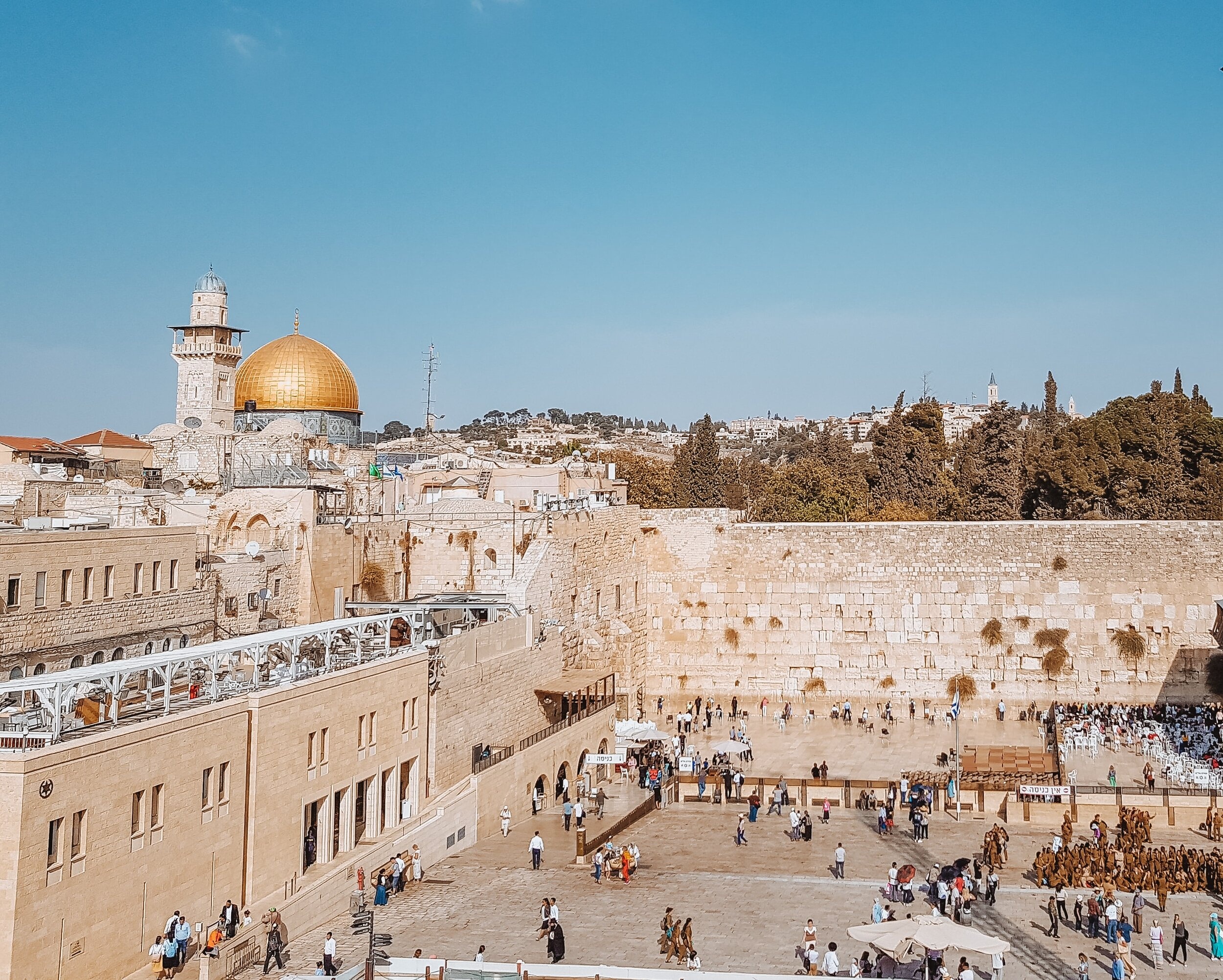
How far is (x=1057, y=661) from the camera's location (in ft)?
94.3

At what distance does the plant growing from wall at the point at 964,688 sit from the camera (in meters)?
29.1

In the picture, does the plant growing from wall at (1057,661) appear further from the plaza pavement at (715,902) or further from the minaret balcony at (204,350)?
the minaret balcony at (204,350)

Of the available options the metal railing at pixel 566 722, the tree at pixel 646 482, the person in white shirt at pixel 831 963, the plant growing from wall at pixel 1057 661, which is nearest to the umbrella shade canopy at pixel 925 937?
the person in white shirt at pixel 831 963

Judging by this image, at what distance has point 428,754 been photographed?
18.6 meters

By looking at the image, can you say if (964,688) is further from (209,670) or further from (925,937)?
(209,670)

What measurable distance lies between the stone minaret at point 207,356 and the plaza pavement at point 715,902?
30.9 meters

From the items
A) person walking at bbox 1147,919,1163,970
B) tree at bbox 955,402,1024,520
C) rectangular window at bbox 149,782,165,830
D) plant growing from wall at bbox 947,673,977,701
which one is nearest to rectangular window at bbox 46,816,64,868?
rectangular window at bbox 149,782,165,830

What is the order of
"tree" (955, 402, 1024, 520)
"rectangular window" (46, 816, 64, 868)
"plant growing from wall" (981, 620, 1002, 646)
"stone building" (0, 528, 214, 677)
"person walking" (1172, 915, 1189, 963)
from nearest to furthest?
1. "rectangular window" (46, 816, 64, 868)
2. "person walking" (1172, 915, 1189, 963)
3. "stone building" (0, 528, 214, 677)
4. "plant growing from wall" (981, 620, 1002, 646)
5. "tree" (955, 402, 1024, 520)

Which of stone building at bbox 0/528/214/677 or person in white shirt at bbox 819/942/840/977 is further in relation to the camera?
stone building at bbox 0/528/214/677

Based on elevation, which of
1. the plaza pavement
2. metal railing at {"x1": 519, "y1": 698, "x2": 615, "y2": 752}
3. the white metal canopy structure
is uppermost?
the white metal canopy structure

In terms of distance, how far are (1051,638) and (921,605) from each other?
3179 millimetres

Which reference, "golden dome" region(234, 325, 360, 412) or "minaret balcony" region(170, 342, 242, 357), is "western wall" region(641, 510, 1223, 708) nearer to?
"golden dome" region(234, 325, 360, 412)

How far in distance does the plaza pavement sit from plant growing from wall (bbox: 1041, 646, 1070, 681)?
30.0ft

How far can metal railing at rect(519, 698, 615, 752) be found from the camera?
21.4m
